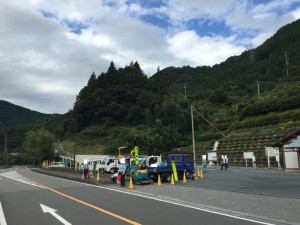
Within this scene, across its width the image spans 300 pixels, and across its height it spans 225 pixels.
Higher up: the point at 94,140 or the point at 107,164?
the point at 94,140

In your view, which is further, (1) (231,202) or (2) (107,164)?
(2) (107,164)

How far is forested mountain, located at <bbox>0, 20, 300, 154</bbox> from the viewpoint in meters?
54.3

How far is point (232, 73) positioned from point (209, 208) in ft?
358

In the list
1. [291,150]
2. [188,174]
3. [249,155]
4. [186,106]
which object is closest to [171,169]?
[188,174]

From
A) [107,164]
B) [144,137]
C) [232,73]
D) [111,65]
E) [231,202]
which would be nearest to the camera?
[231,202]

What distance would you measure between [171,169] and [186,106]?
2371 inches

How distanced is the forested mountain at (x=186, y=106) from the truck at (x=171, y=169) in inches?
850

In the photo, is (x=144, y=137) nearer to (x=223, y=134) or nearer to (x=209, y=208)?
(x=223, y=134)

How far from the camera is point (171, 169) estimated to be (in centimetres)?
2320

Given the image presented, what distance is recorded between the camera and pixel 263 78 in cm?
9706

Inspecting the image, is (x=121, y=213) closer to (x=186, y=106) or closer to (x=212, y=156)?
(x=212, y=156)

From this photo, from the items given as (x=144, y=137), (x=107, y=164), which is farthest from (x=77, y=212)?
(x=144, y=137)

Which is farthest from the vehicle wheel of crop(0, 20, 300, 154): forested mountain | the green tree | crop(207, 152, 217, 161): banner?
the green tree

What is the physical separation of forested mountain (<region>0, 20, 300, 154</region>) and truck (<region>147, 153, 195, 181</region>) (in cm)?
2159
